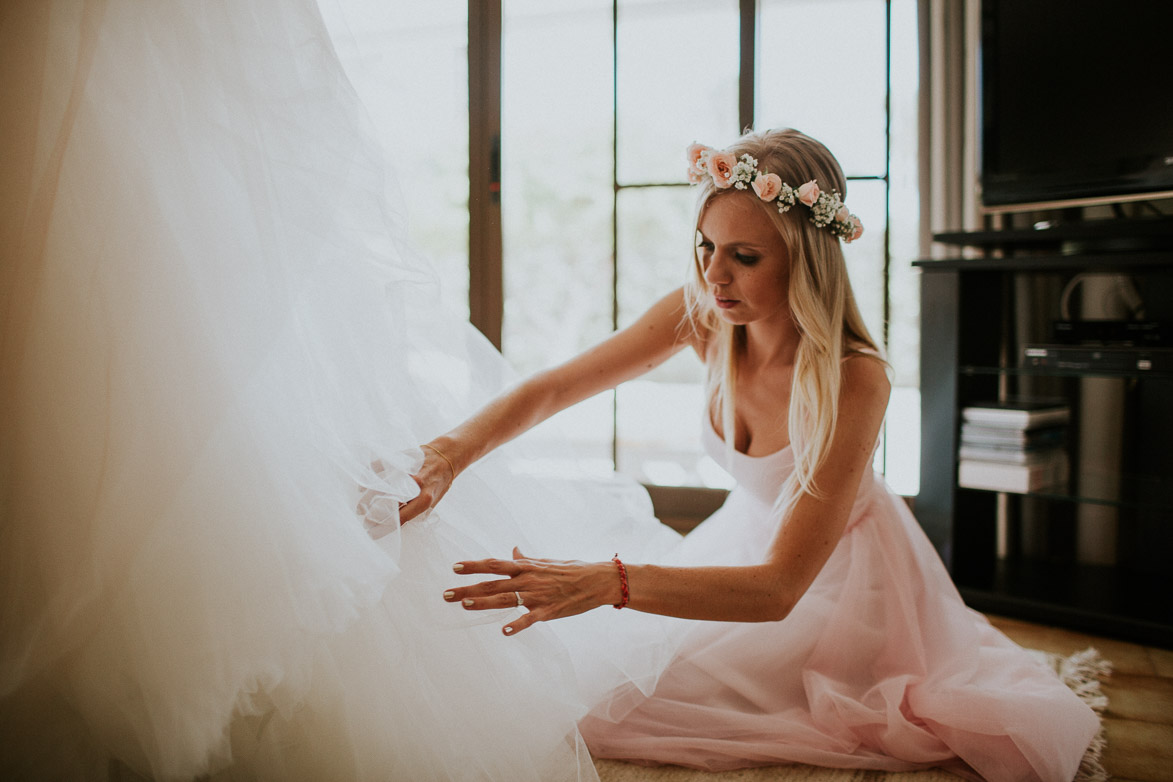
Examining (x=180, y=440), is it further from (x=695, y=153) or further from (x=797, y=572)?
(x=695, y=153)

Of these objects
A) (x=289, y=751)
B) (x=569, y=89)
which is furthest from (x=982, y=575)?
(x=569, y=89)

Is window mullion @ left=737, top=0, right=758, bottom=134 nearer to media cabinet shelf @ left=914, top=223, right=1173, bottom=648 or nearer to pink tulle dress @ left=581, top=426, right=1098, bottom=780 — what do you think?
media cabinet shelf @ left=914, top=223, right=1173, bottom=648

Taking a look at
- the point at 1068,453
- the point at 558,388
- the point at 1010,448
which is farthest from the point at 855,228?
the point at 1068,453

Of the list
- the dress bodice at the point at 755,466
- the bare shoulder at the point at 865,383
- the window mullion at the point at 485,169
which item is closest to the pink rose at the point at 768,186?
the bare shoulder at the point at 865,383

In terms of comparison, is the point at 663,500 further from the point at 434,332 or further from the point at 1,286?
the point at 1,286

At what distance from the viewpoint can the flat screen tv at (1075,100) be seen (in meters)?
2.15

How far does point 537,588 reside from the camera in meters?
1.08

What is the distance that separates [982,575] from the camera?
2.30 meters

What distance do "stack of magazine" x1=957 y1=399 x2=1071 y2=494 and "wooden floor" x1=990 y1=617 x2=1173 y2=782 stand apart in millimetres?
361

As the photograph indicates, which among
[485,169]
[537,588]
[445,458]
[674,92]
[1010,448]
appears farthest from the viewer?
[674,92]

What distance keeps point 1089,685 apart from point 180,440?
1.76 meters

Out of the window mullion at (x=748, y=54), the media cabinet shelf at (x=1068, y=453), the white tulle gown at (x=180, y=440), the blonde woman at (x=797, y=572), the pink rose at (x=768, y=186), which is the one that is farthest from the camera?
the window mullion at (x=748, y=54)

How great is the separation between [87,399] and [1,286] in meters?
0.15

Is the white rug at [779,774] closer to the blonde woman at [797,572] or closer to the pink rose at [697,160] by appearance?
the blonde woman at [797,572]
